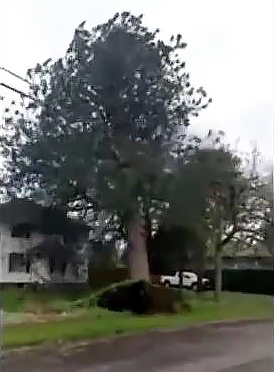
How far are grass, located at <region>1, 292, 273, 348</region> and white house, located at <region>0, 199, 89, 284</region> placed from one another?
12cm

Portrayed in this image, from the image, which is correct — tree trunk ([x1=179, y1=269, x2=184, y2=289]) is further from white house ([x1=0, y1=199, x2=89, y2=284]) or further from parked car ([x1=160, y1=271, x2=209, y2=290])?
white house ([x1=0, y1=199, x2=89, y2=284])

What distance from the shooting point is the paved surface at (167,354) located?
1.52 m

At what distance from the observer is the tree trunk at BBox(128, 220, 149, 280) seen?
4.78 ft

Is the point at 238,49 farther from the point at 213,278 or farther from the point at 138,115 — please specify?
the point at 213,278

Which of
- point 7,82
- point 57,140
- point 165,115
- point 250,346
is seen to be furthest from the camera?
point 250,346

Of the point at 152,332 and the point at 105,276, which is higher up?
the point at 105,276

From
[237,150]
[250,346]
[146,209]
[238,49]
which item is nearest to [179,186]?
[146,209]

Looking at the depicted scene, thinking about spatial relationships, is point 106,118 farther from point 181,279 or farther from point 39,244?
point 181,279

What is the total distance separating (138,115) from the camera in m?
1.54

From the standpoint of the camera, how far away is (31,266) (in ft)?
4.39

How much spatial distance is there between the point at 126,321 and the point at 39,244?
0.44 metres

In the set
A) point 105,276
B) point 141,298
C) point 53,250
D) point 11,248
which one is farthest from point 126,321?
point 11,248

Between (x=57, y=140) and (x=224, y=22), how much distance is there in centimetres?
59

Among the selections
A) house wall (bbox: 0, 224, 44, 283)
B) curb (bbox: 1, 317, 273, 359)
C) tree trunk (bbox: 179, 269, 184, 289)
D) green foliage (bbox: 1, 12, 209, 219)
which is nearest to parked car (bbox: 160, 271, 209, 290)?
tree trunk (bbox: 179, 269, 184, 289)
